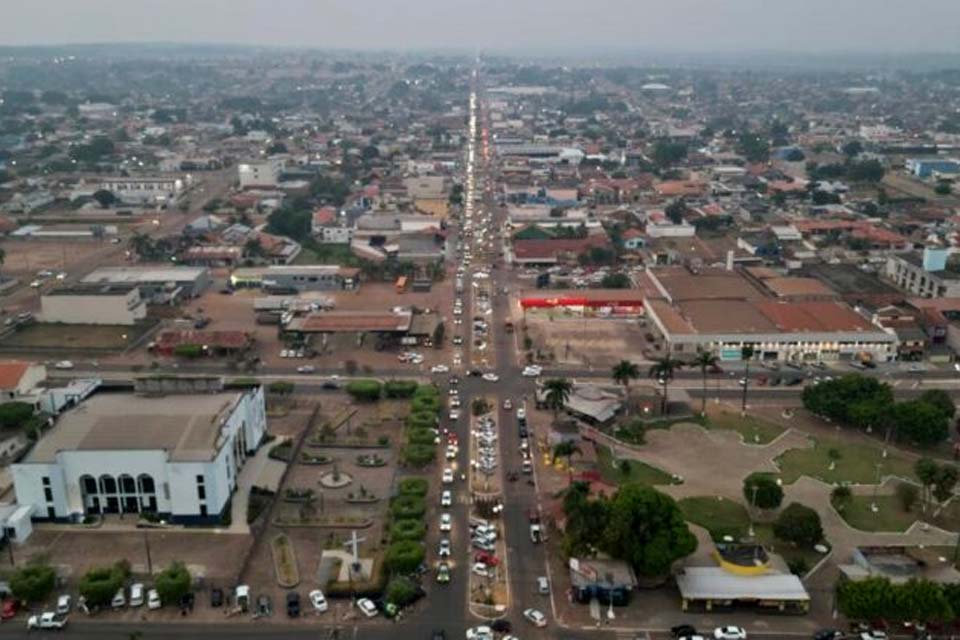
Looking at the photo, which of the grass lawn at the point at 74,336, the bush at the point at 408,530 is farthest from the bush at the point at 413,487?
the grass lawn at the point at 74,336

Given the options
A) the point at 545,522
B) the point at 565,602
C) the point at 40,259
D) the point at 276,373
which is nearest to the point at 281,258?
the point at 40,259

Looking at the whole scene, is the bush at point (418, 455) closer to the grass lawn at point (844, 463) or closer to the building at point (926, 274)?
the grass lawn at point (844, 463)

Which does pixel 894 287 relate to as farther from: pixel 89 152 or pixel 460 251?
pixel 89 152

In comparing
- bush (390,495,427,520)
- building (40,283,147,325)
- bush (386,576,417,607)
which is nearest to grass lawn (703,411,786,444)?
bush (390,495,427,520)

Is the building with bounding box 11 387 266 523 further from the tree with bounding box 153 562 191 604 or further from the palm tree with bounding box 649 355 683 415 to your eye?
the palm tree with bounding box 649 355 683 415

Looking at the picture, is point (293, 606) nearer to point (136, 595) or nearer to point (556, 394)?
point (136, 595)

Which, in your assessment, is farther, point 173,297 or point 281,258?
point 281,258

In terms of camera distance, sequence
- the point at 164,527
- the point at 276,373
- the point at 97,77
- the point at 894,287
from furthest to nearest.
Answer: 1. the point at 97,77
2. the point at 894,287
3. the point at 276,373
4. the point at 164,527
